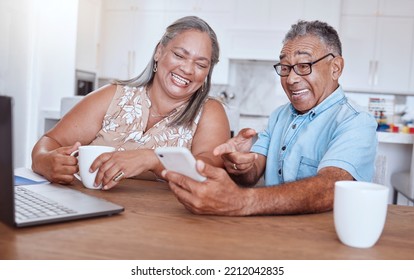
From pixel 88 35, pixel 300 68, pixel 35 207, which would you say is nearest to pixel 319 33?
pixel 300 68

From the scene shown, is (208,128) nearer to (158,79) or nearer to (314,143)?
(158,79)

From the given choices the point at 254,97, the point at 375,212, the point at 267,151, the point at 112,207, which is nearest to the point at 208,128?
the point at 267,151

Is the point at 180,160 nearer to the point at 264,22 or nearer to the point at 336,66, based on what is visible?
the point at 336,66

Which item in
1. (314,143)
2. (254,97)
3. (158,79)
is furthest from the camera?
(254,97)

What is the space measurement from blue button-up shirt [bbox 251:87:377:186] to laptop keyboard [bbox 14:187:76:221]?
65 cm

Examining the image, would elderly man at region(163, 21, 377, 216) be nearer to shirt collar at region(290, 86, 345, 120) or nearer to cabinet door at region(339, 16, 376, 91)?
shirt collar at region(290, 86, 345, 120)

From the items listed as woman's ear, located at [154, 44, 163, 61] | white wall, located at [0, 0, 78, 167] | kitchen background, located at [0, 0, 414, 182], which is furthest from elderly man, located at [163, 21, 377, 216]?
white wall, located at [0, 0, 78, 167]

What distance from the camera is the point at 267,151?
1.51 metres

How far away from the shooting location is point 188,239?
2.36 ft

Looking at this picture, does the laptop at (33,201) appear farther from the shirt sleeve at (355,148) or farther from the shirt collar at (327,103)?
the shirt collar at (327,103)

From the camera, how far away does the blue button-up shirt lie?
3.73 feet
